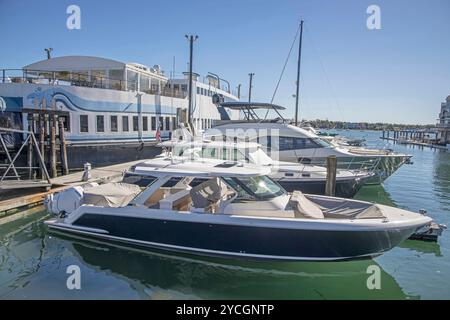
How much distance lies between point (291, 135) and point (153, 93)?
11.5 m

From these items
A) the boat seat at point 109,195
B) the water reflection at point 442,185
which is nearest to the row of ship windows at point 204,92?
the water reflection at point 442,185

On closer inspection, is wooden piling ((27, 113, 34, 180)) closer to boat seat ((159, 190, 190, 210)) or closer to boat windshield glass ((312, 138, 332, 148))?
boat seat ((159, 190, 190, 210))

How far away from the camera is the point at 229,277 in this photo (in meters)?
6.74

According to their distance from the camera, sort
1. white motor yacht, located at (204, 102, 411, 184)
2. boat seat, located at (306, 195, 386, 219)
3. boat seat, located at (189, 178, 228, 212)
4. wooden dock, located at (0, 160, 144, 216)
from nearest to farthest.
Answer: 1. boat seat, located at (306, 195, 386, 219)
2. boat seat, located at (189, 178, 228, 212)
3. wooden dock, located at (0, 160, 144, 216)
4. white motor yacht, located at (204, 102, 411, 184)

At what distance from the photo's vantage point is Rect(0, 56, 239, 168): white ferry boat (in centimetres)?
1672

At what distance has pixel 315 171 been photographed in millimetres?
12844

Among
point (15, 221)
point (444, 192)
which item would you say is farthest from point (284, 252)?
point (444, 192)

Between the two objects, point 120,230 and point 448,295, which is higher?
point 120,230

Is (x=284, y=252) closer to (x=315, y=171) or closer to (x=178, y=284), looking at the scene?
(x=178, y=284)

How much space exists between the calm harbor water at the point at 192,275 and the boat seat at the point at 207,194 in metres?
1.16

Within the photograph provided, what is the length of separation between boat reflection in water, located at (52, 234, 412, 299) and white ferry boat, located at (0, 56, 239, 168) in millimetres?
10212

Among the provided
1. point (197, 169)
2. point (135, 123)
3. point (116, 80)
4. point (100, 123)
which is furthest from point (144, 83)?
point (197, 169)

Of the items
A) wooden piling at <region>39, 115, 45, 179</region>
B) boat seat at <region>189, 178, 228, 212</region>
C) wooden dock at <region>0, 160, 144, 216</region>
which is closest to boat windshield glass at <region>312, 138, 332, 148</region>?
boat seat at <region>189, 178, 228, 212</region>
